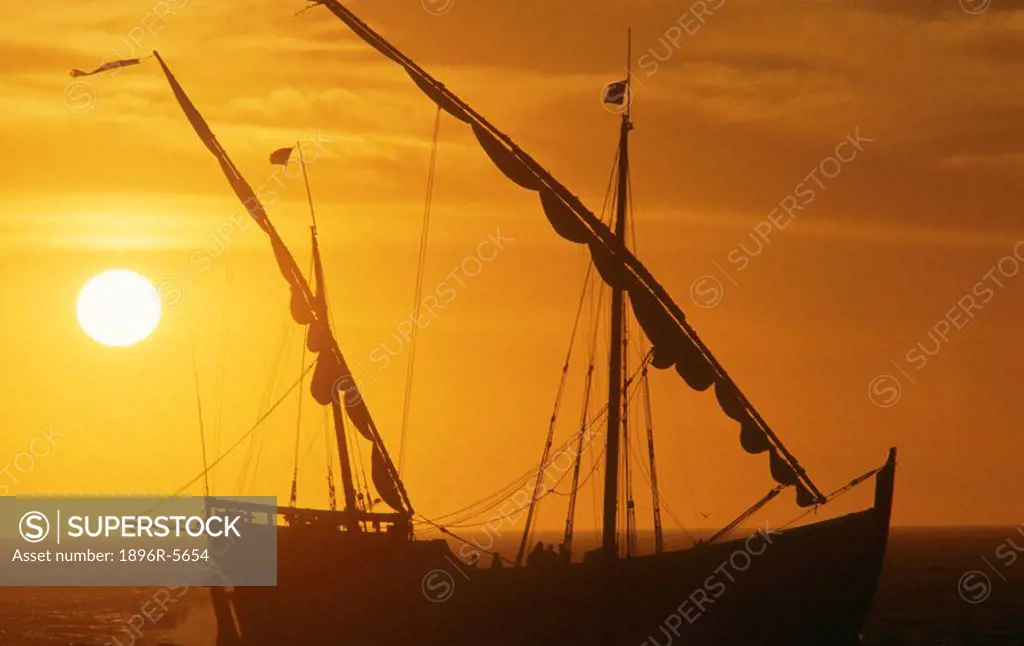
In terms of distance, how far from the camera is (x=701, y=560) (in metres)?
63.9

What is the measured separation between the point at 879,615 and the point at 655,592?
52145 mm

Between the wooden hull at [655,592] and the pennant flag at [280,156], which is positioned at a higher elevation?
the pennant flag at [280,156]

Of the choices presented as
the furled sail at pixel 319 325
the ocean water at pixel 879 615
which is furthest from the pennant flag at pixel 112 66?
the ocean water at pixel 879 615

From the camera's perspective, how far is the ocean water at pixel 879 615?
9862 cm

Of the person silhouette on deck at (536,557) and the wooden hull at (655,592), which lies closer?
the wooden hull at (655,592)

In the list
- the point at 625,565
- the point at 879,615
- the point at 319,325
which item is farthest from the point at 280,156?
the point at 879,615

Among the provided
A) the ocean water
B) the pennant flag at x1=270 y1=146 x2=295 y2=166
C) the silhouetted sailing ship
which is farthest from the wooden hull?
the ocean water

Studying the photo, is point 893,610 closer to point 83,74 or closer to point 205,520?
point 205,520

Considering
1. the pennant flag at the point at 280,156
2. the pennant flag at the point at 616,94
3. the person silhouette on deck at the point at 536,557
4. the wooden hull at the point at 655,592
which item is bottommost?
the wooden hull at the point at 655,592

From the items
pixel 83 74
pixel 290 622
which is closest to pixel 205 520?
pixel 290 622

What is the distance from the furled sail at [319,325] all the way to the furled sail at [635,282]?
12.0 metres

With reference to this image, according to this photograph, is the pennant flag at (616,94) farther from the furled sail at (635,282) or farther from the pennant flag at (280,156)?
the pennant flag at (280,156)

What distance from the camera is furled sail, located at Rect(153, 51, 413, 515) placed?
231 feet

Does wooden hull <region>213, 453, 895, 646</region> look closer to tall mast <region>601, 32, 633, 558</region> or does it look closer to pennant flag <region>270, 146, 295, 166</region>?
tall mast <region>601, 32, 633, 558</region>
